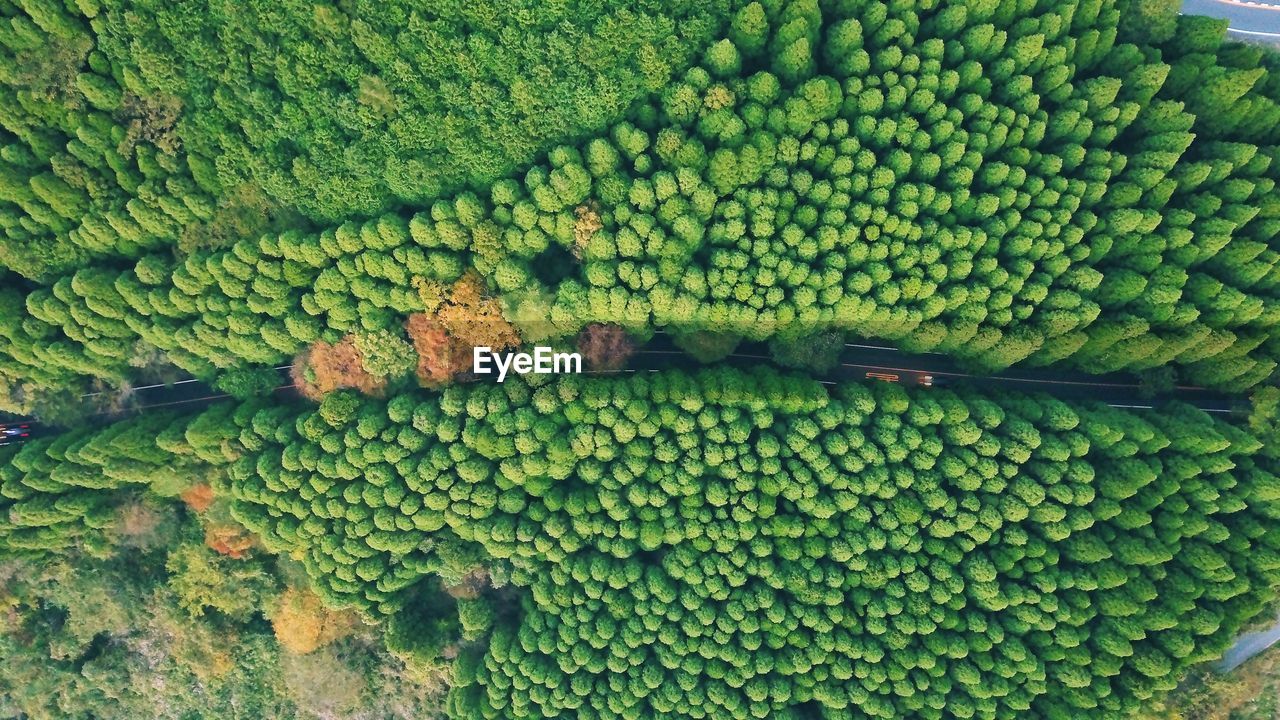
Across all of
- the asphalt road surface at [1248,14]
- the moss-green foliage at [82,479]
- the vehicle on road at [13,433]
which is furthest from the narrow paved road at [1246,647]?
the vehicle on road at [13,433]

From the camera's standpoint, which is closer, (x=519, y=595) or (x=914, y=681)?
(x=914, y=681)

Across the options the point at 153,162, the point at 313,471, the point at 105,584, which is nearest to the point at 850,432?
the point at 313,471

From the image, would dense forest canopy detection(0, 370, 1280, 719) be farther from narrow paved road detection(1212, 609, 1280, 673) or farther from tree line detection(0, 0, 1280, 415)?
tree line detection(0, 0, 1280, 415)

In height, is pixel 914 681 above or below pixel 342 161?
below

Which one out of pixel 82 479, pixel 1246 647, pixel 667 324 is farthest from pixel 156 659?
pixel 1246 647

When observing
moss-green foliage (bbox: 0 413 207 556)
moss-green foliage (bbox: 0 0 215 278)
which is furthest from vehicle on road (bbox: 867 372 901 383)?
moss-green foliage (bbox: 0 413 207 556)

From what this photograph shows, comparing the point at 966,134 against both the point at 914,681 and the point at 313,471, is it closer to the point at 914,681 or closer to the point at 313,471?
the point at 914,681

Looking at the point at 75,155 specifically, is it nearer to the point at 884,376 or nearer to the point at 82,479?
the point at 82,479
